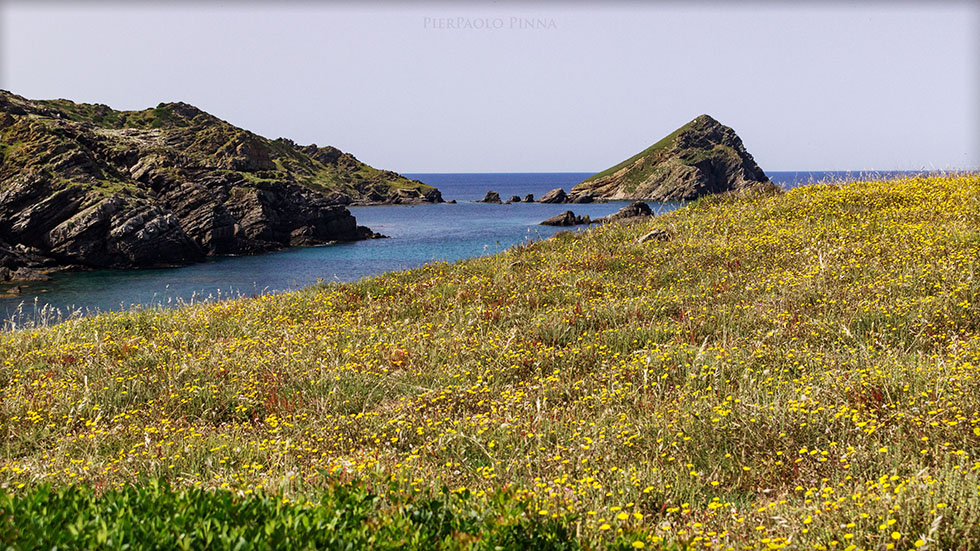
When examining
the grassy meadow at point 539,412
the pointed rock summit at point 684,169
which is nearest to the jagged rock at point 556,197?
the pointed rock summit at point 684,169

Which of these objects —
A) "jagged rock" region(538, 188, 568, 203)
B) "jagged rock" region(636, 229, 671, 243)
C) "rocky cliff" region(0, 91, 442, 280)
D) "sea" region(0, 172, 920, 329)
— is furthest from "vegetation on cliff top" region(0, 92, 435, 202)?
"jagged rock" region(636, 229, 671, 243)

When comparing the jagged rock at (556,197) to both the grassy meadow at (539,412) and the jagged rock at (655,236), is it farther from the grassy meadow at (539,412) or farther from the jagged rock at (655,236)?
the grassy meadow at (539,412)

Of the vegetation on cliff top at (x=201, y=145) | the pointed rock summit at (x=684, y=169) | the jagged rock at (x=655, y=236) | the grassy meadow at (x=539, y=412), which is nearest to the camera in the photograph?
the grassy meadow at (x=539, y=412)

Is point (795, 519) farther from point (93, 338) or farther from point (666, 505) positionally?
point (93, 338)

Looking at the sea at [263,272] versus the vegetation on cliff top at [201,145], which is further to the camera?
the vegetation on cliff top at [201,145]

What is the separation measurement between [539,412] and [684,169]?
14536 centimetres

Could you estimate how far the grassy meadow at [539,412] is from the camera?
303 cm

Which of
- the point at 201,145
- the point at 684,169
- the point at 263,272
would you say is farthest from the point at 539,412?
the point at 684,169

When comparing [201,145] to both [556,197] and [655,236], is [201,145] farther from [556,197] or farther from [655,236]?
[655,236]

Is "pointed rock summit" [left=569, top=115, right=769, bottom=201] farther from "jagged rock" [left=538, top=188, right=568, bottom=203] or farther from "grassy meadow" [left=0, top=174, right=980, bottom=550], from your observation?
"grassy meadow" [left=0, top=174, right=980, bottom=550]

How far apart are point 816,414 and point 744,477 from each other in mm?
950

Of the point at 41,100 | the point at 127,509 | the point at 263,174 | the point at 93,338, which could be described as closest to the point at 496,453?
the point at 127,509

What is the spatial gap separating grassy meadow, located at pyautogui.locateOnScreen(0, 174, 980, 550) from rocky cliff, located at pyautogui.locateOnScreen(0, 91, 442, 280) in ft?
146

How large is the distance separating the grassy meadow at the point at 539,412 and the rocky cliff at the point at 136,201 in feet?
146
